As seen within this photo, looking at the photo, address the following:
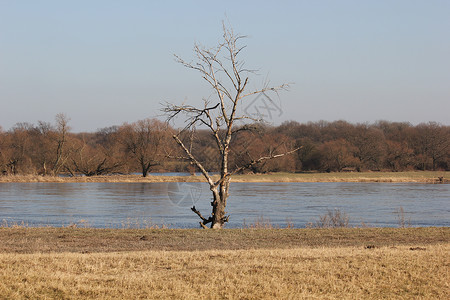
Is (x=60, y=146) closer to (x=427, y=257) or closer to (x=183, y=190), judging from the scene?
(x=183, y=190)

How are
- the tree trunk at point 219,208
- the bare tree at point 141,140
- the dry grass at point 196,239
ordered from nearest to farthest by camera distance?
the dry grass at point 196,239 < the tree trunk at point 219,208 < the bare tree at point 141,140

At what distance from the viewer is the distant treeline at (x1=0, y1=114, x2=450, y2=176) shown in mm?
23328

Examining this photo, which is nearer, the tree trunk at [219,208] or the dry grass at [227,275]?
the dry grass at [227,275]

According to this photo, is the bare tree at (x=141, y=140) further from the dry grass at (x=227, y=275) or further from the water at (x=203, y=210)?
the dry grass at (x=227, y=275)

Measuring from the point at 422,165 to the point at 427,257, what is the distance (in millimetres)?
84836

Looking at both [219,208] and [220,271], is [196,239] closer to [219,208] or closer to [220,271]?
[219,208]

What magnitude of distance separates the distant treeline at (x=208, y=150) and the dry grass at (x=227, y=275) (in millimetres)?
8371

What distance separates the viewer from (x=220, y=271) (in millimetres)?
10094

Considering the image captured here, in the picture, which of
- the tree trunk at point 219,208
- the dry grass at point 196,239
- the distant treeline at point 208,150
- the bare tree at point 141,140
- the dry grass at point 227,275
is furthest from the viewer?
the bare tree at point 141,140

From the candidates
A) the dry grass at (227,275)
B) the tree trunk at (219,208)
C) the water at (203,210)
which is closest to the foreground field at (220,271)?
the dry grass at (227,275)

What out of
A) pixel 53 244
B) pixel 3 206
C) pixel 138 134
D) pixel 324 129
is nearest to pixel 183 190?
pixel 3 206

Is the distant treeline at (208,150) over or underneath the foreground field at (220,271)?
over

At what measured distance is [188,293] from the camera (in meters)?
8.70

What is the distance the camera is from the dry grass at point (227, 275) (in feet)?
28.8
